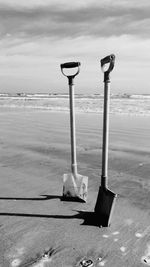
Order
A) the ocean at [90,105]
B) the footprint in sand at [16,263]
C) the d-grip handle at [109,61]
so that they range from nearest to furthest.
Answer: the footprint in sand at [16,263] → the d-grip handle at [109,61] → the ocean at [90,105]

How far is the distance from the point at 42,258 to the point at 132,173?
2.93 meters

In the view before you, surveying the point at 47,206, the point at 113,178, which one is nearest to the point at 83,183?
the point at 47,206

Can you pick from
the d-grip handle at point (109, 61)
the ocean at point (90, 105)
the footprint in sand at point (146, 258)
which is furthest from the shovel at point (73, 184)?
the ocean at point (90, 105)

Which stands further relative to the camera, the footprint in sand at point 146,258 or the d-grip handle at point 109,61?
the d-grip handle at point 109,61

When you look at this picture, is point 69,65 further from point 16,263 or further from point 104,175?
point 16,263

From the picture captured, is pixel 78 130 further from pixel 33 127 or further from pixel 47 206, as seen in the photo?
pixel 47 206

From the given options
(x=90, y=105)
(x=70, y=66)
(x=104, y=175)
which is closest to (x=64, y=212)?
(x=104, y=175)

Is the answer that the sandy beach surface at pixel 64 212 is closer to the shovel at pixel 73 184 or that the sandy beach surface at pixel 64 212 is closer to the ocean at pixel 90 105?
the shovel at pixel 73 184

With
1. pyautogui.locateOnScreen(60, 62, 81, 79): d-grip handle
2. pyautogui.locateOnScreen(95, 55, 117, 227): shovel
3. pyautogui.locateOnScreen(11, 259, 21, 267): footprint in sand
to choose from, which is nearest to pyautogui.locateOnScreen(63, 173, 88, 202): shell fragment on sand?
pyautogui.locateOnScreen(95, 55, 117, 227): shovel

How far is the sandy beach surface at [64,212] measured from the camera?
2.66m

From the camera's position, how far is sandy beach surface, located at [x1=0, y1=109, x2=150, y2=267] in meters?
2.66

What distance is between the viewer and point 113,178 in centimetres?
498

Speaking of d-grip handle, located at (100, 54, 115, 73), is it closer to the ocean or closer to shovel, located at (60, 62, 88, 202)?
shovel, located at (60, 62, 88, 202)

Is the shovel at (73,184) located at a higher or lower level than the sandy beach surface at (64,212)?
higher
